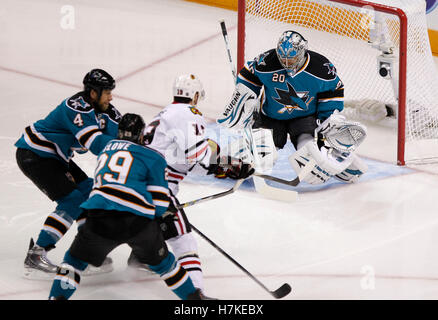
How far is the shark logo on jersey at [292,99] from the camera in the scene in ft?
15.1

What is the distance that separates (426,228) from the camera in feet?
14.1

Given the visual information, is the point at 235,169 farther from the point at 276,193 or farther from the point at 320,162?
the point at 320,162

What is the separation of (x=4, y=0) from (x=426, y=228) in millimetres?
4554

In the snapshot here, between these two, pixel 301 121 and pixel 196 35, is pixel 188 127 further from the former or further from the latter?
pixel 196 35

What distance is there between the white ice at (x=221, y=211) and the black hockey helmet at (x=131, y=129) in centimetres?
68

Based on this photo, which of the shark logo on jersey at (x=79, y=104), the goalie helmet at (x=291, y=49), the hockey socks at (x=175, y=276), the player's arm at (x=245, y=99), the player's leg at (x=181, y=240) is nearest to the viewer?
the hockey socks at (x=175, y=276)

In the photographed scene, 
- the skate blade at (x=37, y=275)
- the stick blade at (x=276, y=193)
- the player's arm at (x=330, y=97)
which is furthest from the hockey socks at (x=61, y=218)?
the player's arm at (x=330, y=97)

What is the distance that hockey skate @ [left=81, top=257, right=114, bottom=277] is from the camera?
368 centimetres

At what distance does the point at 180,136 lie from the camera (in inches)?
138

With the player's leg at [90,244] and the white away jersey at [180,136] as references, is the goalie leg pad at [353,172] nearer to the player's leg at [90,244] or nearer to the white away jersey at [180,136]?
the white away jersey at [180,136]

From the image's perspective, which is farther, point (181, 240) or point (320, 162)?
point (320, 162)

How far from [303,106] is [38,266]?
5.46 feet

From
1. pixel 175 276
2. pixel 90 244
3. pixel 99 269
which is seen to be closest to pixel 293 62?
pixel 99 269

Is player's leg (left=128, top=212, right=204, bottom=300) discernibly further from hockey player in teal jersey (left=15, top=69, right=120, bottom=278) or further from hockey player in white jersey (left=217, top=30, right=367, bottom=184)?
hockey player in white jersey (left=217, top=30, right=367, bottom=184)
